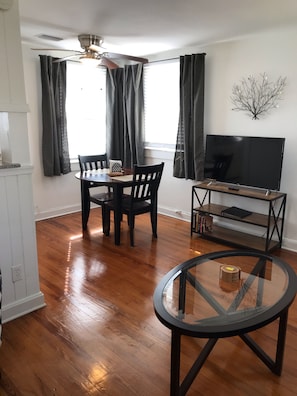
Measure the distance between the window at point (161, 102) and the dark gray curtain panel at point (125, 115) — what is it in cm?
12

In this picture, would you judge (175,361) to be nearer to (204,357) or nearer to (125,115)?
(204,357)

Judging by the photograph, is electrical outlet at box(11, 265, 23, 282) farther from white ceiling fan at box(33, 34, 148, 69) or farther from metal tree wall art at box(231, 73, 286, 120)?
metal tree wall art at box(231, 73, 286, 120)

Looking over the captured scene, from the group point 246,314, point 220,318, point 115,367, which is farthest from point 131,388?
point 246,314

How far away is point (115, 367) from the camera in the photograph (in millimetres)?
1914

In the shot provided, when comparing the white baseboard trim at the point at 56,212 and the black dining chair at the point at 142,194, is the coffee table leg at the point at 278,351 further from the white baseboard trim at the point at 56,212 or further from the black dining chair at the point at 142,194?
the white baseboard trim at the point at 56,212

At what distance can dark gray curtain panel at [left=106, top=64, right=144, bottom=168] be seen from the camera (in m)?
4.85

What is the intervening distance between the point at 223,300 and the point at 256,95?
2627 mm

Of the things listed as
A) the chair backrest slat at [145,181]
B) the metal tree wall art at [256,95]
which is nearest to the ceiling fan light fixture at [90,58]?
the chair backrest slat at [145,181]

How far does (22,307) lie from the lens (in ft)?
7.87

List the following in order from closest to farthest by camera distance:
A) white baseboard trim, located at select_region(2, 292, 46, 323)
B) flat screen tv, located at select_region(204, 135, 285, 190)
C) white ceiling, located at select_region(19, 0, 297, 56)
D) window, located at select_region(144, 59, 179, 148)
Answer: white baseboard trim, located at select_region(2, 292, 46, 323) < white ceiling, located at select_region(19, 0, 297, 56) < flat screen tv, located at select_region(204, 135, 285, 190) < window, located at select_region(144, 59, 179, 148)

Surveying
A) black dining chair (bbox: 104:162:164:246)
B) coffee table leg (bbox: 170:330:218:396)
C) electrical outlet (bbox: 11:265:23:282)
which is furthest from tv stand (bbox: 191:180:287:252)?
electrical outlet (bbox: 11:265:23:282)

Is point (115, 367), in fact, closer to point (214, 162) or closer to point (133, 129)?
point (214, 162)

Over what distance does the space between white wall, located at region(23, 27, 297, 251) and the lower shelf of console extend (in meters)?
0.27

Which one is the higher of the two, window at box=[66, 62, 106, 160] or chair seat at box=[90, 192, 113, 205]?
window at box=[66, 62, 106, 160]
